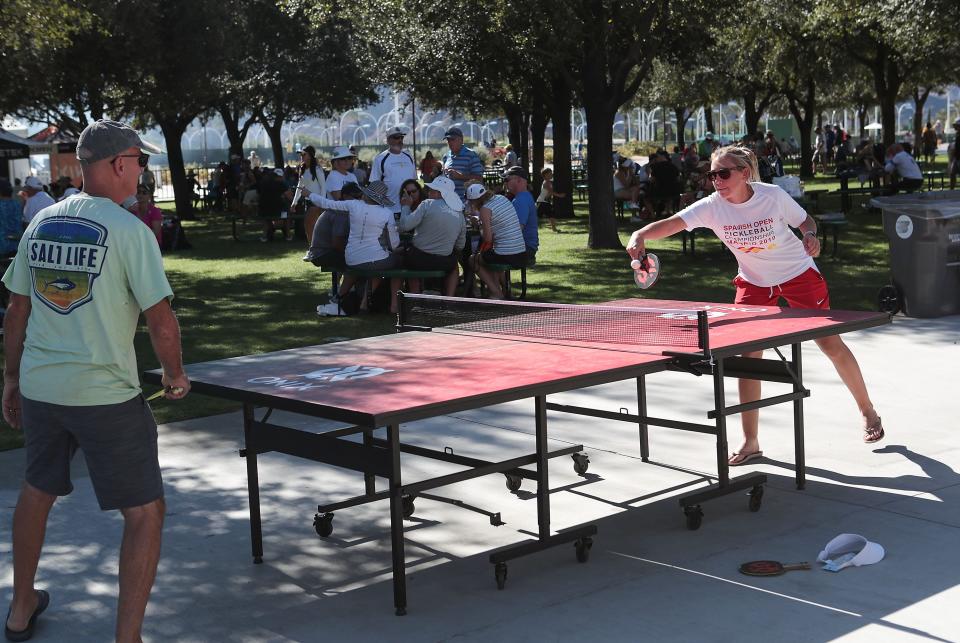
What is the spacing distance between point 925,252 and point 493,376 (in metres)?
7.90

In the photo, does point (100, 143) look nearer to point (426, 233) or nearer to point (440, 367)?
point (440, 367)

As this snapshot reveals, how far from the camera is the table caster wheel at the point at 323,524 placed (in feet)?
19.0

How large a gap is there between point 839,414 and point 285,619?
176 inches

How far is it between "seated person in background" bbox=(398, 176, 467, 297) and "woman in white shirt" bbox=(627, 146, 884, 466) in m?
5.88

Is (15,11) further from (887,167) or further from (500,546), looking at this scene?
(887,167)

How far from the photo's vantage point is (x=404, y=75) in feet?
84.5

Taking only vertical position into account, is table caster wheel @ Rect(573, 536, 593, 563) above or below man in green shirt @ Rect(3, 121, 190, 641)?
below

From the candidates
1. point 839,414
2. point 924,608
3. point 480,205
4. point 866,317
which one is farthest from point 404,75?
point 924,608

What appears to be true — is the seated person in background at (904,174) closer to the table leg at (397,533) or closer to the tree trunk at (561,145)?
the tree trunk at (561,145)

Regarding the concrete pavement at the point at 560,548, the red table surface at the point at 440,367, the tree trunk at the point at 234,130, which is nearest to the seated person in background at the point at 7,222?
the concrete pavement at the point at 560,548

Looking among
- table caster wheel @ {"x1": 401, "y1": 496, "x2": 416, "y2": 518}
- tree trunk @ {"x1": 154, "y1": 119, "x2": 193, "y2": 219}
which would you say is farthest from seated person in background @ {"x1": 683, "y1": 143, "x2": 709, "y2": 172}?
table caster wheel @ {"x1": 401, "y1": 496, "x2": 416, "y2": 518}

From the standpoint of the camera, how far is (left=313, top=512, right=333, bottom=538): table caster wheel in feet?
19.0

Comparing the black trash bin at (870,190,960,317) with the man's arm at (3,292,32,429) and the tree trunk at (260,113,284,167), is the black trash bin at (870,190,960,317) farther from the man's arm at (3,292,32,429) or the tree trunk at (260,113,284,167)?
the tree trunk at (260,113,284,167)

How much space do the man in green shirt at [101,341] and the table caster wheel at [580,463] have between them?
9.41 feet
